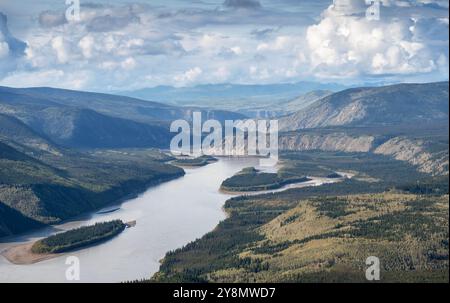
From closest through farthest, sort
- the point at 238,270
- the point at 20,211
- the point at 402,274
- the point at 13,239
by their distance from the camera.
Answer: the point at 402,274, the point at 238,270, the point at 13,239, the point at 20,211

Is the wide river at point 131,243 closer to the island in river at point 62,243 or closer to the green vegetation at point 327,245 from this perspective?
the island in river at point 62,243

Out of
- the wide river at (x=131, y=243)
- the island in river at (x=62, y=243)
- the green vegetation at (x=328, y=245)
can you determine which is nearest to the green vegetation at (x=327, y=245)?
the green vegetation at (x=328, y=245)

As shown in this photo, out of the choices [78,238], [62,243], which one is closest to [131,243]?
[78,238]

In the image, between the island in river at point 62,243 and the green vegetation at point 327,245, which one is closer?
the green vegetation at point 327,245

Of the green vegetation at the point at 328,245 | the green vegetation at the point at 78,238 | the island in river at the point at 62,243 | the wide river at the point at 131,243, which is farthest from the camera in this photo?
the green vegetation at the point at 78,238

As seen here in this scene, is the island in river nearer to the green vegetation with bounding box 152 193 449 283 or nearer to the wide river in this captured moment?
the wide river

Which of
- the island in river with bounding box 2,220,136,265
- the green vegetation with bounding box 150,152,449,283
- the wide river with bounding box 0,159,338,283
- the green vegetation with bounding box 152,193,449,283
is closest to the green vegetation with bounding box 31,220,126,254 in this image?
the island in river with bounding box 2,220,136,265

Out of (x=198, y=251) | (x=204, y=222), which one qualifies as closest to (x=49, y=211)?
(x=204, y=222)
